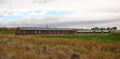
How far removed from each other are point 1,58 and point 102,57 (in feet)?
17.3

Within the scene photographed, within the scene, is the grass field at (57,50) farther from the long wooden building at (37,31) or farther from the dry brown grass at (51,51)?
the long wooden building at (37,31)

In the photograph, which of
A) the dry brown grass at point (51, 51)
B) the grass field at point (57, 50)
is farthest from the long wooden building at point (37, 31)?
the dry brown grass at point (51, 51)

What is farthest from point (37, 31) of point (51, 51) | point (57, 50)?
point (51, 51)

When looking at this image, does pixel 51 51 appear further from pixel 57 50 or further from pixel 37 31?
pixel 37 31

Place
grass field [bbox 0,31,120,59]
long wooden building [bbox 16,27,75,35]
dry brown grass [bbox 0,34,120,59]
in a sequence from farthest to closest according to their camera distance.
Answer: long wooden building [bbox 16,27,75,35] < grass field [bbox 0,31,120,59] < dry brown grass [bbox 0,34,120,59]

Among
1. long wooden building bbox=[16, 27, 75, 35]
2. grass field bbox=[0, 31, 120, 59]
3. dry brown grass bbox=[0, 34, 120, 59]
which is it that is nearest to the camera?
dry brown grass bbox=[0, 34, 120, 59]

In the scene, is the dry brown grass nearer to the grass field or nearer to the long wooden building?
the grass field

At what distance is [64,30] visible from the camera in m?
96.5

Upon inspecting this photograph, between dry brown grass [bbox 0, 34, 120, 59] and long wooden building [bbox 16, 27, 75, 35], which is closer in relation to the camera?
dry brown grass [bbox 0, 34, 120, 59]

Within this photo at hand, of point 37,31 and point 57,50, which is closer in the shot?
point 57,50

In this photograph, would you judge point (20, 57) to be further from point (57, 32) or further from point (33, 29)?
point (57, 32)

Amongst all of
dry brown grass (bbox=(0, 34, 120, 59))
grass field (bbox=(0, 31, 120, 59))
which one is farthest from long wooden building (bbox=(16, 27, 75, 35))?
dry brown grass (bbox=(0, 34, 120, 59))

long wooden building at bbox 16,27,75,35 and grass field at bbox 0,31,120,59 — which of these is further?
long wooden building at bbox 16,27,75,35

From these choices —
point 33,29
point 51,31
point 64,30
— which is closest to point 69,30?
point 64,30
